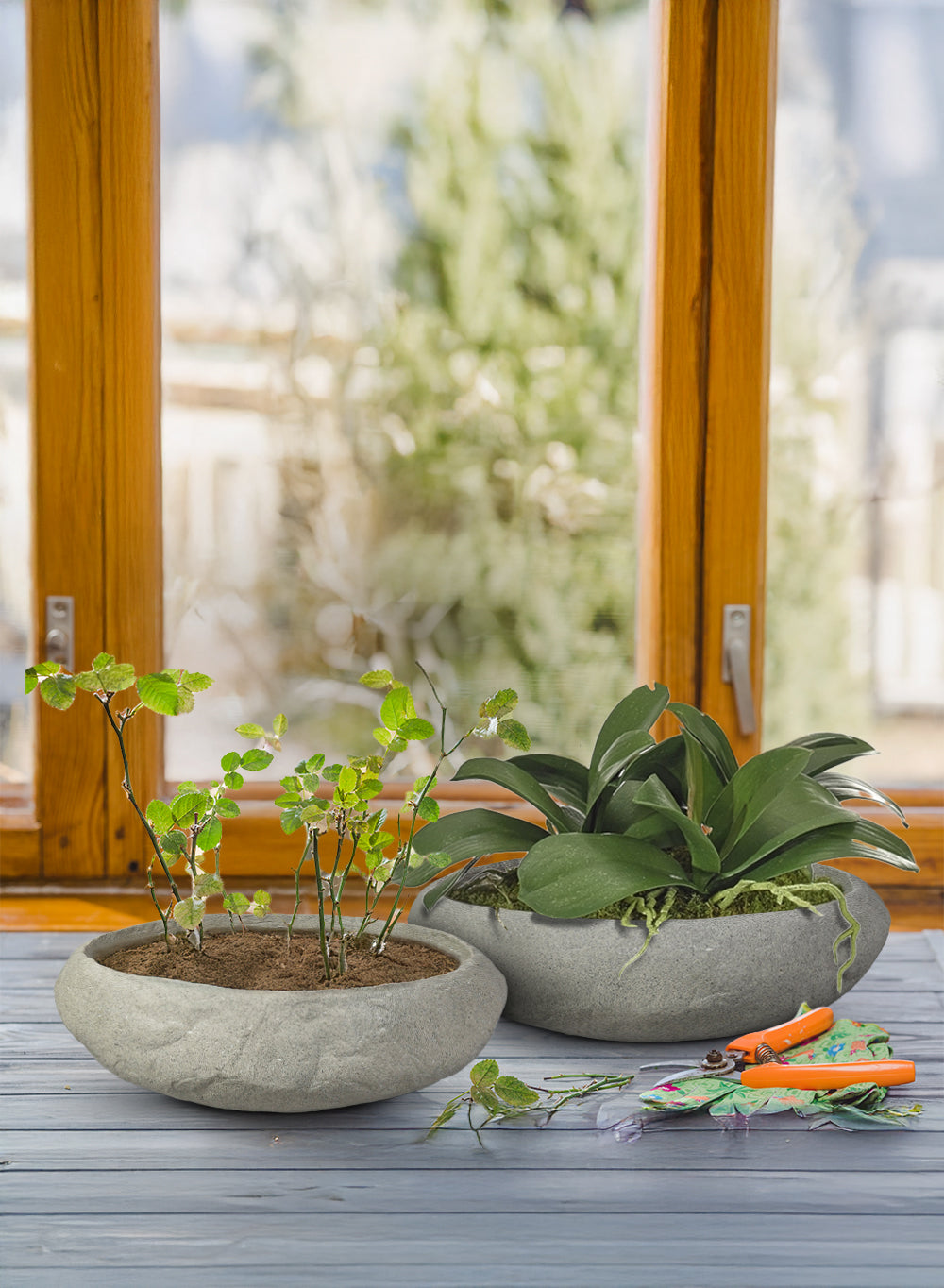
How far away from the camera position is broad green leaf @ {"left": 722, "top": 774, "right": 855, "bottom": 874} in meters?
0.92

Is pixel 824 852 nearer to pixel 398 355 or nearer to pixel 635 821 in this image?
pixel 635 821

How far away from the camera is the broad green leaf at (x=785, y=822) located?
920 millimetres

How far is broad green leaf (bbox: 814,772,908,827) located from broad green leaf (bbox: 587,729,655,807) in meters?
0.16

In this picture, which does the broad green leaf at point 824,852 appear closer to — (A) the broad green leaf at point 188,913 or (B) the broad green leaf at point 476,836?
(B) the broad green leaf at point 476,836

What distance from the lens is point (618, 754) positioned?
99 centimetres

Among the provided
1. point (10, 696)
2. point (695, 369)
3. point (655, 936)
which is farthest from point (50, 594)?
point (655, 936)

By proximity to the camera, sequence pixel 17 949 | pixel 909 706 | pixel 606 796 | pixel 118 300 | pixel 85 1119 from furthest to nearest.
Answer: pixel 909 706 → pixel 118 300 → pixel 17 949 → pixel 606 796 → pixel 85 1119

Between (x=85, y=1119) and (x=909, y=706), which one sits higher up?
(x=909, y=706)

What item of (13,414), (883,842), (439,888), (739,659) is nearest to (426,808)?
(439,888)

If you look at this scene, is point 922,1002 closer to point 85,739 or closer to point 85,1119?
point 85,1119

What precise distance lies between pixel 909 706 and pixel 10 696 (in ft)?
4.30

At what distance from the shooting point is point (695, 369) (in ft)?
5.52

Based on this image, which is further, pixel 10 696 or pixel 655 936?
pixel 10 696

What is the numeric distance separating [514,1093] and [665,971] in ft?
0.54
